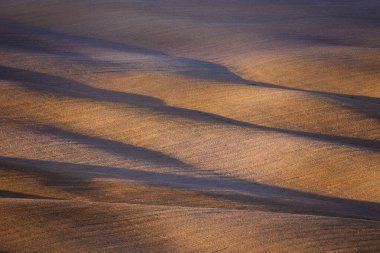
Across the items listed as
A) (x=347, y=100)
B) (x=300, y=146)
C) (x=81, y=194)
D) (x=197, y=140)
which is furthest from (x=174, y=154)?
(x=347, y=100)

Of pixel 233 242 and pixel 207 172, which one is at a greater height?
pixel 233 242

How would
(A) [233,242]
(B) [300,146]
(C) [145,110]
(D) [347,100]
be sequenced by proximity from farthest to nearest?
1. (D) [347,100]
2. (C) [145,110]
3. (B) [300,146]
4. (A) [233,242]

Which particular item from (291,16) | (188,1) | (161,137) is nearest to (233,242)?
(161,137)

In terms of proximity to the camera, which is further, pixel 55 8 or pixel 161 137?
pixel 55 8

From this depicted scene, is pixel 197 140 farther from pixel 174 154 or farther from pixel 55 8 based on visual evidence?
pixel 55 8

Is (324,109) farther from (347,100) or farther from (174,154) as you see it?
(174,154)

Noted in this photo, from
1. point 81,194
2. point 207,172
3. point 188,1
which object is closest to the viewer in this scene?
point 81,194
